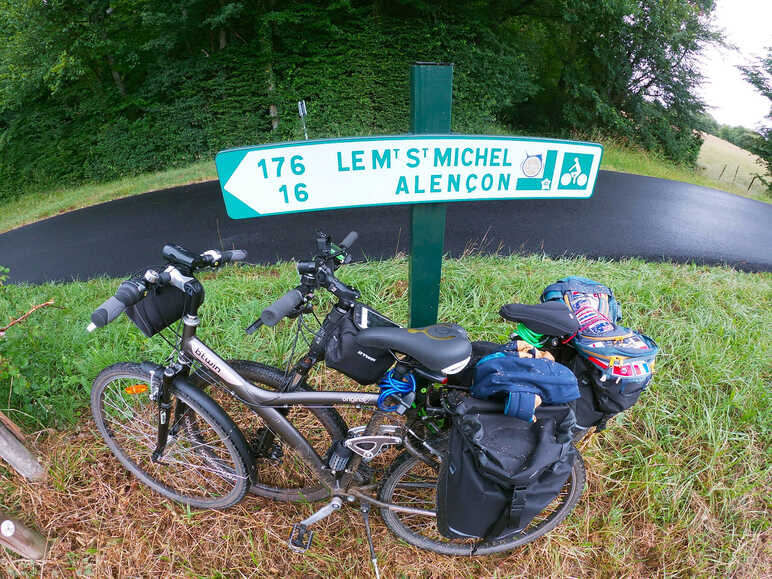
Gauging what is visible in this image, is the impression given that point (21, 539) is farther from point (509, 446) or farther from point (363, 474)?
point (509, 446)

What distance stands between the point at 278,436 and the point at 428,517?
81 cm

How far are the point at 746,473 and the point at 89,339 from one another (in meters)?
4.02

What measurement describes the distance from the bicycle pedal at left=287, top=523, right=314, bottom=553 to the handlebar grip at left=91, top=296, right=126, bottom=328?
124cm

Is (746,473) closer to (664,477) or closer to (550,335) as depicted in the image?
(664,477)

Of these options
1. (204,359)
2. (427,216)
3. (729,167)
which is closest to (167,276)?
(204,359)

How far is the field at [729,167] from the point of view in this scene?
12.7 meters

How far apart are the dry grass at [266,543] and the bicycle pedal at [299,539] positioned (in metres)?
0.08

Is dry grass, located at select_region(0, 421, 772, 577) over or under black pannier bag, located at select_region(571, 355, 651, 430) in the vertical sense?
under

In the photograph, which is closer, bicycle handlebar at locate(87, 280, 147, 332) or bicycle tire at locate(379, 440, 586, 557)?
bicycle handlebar at locate(87, 280, 147, 332)

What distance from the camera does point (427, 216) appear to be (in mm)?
1896

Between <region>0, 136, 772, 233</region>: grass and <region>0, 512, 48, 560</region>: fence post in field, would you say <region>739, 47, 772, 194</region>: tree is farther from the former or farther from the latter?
<region>0, 512, 48, 560</region>: fence post in field

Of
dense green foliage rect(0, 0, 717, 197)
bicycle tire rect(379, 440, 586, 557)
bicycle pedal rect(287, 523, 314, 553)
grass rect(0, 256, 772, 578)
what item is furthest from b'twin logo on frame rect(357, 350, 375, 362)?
dense green foliage rect(0, 0, 717, 197)

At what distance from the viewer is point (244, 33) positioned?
10.7 m

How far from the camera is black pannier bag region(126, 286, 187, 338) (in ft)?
5.13
